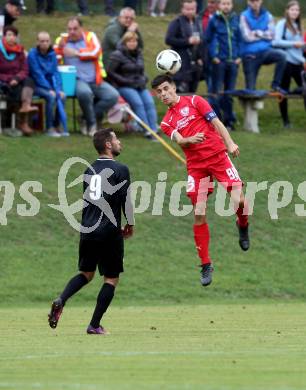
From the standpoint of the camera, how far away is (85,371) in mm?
10141

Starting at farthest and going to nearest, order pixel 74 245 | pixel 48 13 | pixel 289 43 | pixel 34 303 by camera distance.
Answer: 1. pixel 48 13
2. pixel 289 43
3. pixel 74 245
4. pixel 34 303

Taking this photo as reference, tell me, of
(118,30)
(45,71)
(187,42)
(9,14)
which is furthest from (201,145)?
(9,14)

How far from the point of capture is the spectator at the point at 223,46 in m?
25.3

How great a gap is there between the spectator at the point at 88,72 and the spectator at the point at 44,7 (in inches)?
290

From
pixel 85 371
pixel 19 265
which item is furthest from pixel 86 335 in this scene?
pixel 19 265

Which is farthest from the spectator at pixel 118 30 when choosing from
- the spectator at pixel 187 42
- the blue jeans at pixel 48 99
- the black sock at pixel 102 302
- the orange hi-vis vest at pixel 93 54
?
the black sock at pixel 102 302

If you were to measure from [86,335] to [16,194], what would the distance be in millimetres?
9088

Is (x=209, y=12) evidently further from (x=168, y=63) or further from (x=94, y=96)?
(x=168, y=63)

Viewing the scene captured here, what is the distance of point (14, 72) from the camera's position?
23250mm

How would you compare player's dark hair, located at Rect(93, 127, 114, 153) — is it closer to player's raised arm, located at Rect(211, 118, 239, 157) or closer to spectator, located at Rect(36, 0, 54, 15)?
player's raised arm, located at Rect(211, 118, 239, 157)

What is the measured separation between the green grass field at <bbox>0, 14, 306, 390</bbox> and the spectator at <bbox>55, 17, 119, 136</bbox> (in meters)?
0.80

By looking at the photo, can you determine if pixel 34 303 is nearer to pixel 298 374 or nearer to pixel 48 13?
pixel 298 374

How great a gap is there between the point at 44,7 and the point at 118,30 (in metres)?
7.55

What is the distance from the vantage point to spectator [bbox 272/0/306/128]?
26422 mm
